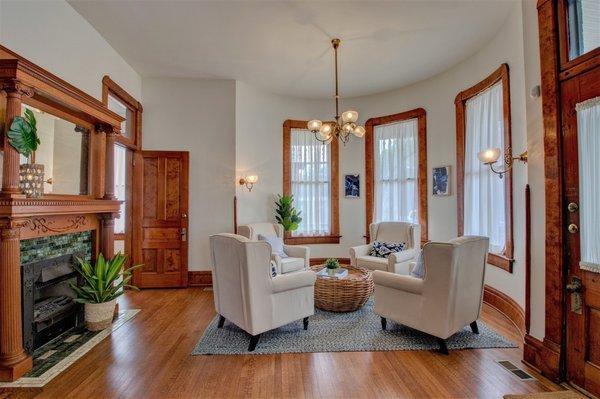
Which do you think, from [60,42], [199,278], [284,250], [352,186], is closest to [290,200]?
[284,250]

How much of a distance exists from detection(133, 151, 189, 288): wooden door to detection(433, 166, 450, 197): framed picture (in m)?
4.16

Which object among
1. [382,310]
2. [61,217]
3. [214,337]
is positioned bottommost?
[214,337]

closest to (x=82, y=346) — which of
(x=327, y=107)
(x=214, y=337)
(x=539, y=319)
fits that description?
(x=214, y=337)

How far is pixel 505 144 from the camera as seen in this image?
370cm

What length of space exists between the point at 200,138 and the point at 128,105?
114 centimetres

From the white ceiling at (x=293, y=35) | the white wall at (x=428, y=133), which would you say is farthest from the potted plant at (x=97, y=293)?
the white ceiling at (x=293, y=35)

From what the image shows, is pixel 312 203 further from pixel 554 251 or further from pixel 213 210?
pixel 554 251

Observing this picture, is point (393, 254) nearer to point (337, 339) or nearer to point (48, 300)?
point (337, 339)

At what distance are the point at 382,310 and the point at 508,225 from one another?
1.88m

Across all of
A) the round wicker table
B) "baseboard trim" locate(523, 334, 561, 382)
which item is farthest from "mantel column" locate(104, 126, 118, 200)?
"baseboard trim" locate(523, 334, 561, 382)

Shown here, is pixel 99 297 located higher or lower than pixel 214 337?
higher

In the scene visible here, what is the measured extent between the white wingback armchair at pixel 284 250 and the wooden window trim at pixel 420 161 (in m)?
1.58

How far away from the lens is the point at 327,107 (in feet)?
20.5

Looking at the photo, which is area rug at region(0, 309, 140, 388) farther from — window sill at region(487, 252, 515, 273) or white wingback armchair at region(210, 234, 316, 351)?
window sill at region(487, 252, 515, 273)
